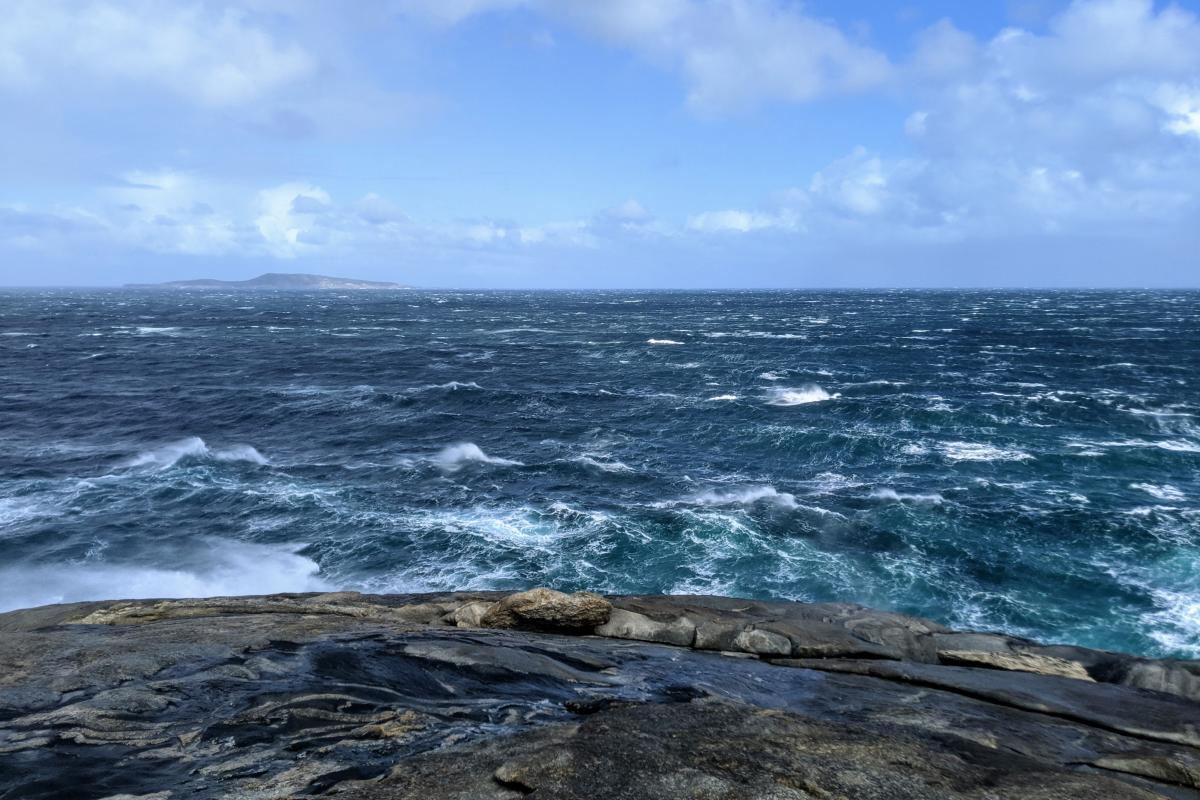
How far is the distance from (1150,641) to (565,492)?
23.6 metres

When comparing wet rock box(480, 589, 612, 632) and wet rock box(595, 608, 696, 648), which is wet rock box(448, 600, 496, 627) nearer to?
wet rock box(480, 589, 612, 632)

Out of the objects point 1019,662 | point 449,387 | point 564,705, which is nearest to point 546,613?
point 564,705

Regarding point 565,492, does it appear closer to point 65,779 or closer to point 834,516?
point 834,516

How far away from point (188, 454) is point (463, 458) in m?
16.2

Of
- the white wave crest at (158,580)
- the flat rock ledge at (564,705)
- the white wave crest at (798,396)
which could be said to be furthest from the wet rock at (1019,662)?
the white wave crest at (798,396)

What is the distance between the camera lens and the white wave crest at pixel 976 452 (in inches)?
1620

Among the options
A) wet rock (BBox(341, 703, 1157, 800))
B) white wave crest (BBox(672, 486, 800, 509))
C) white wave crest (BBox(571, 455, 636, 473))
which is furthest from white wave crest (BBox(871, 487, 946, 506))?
wet rock (BBox(341, 703, 1157, 800))

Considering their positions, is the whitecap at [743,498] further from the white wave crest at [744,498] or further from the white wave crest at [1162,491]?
the white wave crest at [1162,491]

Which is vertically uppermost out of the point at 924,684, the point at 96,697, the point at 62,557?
the point at 96,697

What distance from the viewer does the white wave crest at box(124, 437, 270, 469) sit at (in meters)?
41.0

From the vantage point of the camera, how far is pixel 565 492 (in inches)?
1430

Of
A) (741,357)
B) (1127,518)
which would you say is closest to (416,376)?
(741,357)

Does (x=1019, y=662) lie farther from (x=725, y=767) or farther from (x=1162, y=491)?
(x=1162, y=491)

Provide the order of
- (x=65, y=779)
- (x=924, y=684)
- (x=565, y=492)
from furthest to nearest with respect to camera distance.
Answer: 1. (x=565, y=492)
2. (x=924, y=684)
3. (x=65, y=779)
